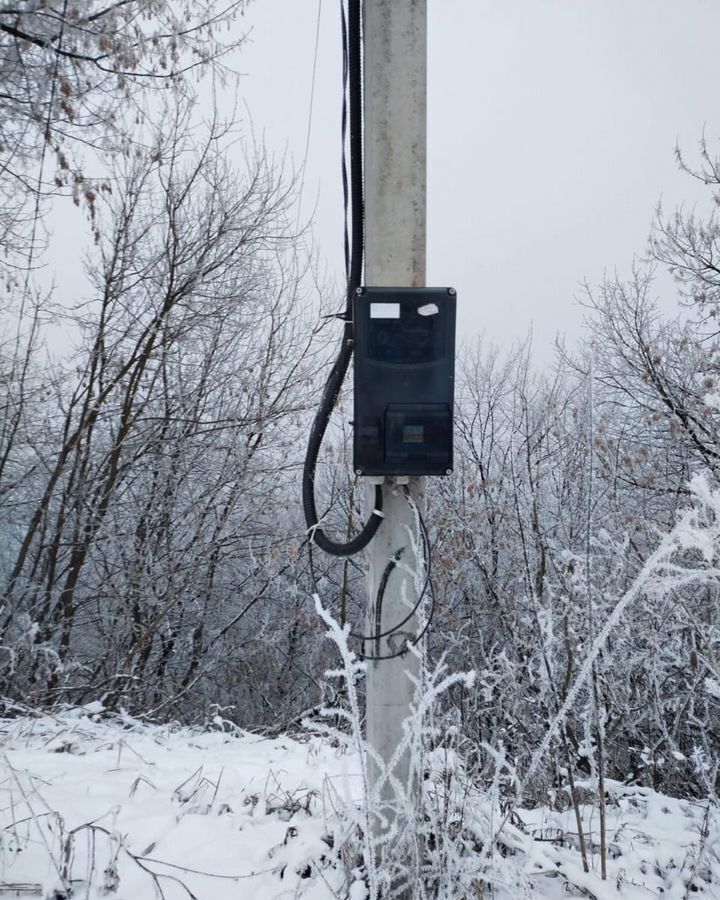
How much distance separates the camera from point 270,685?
1091 centimetres

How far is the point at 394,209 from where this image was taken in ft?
6.00

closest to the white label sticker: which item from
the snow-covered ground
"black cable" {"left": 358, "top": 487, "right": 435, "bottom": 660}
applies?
"black cable" {"left": 358, "top": 487, "right": 435, "bottom": 660}

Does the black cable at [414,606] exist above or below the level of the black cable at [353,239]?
below

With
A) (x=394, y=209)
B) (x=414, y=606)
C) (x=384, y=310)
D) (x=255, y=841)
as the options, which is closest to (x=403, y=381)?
(x=384, y=310)

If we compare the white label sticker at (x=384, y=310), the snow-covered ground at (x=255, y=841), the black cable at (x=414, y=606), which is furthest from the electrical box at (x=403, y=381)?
the snow-covered ground at (x=255, y=841)

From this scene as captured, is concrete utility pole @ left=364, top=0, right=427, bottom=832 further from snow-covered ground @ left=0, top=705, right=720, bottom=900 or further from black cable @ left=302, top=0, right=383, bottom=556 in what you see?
snow-covered ground @ left=0, top=705, right=720, bottom=900

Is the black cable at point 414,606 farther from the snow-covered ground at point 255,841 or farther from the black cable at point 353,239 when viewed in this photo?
the snow-covered ground at point 255,841

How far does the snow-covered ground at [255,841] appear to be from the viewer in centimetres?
177

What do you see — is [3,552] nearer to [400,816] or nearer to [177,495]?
[177,495]

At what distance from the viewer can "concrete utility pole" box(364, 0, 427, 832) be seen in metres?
1.81

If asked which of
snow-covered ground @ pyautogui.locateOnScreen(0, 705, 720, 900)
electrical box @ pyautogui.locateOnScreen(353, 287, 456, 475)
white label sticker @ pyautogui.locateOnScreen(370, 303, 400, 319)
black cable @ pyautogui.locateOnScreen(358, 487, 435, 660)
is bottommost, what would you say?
snow-covered ground @ pyautogui.locateOnScreen(0, 705, 720, 900)

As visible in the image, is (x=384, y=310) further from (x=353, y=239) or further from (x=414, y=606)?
(x=414, y=606)

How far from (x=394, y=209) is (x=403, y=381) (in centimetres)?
46

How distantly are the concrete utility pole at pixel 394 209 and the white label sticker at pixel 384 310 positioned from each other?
0.25 feet
